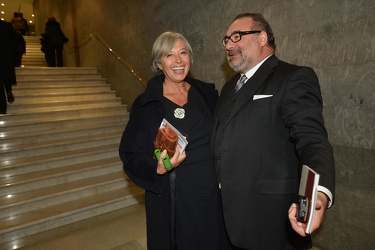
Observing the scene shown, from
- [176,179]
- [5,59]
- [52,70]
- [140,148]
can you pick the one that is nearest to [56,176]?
[5,59]

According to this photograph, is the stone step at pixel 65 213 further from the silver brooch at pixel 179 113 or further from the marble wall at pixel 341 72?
the silver brooch at pixel 179 113

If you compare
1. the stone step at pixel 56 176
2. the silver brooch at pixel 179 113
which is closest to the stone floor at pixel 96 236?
the stone step at pixel 56 176

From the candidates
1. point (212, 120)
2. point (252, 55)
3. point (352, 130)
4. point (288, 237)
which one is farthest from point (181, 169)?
point (352, 130)

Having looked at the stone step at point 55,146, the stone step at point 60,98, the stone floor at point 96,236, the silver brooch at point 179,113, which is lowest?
the stone floor at point 96,236

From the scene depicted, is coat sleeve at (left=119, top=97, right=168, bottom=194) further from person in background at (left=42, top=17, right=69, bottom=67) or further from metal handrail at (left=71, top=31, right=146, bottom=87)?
person in background at (left=42, top=17, right=69, bottom=67)

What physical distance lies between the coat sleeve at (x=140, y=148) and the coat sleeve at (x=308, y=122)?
33.0 inches

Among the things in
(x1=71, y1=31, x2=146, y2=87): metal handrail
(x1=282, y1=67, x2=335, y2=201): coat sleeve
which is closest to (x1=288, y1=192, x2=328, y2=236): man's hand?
(x1=282, y1=67, x2=335, y2=201): coat sleeve

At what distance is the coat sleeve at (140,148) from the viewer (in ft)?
5.28

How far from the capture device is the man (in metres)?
1.22

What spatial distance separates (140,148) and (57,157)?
3.13m

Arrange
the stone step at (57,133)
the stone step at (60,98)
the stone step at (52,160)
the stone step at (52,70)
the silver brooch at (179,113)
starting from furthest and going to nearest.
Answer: the stone step at (52,70)
the stone step at (60,98)
the stone step at (57,133)
the stone step at (52,160)
the silver brooch at (179,113)

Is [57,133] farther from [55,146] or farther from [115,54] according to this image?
[115,54]

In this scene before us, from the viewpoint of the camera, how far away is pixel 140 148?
5.53ft

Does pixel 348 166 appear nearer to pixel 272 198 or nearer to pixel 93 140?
pixel 272 198
